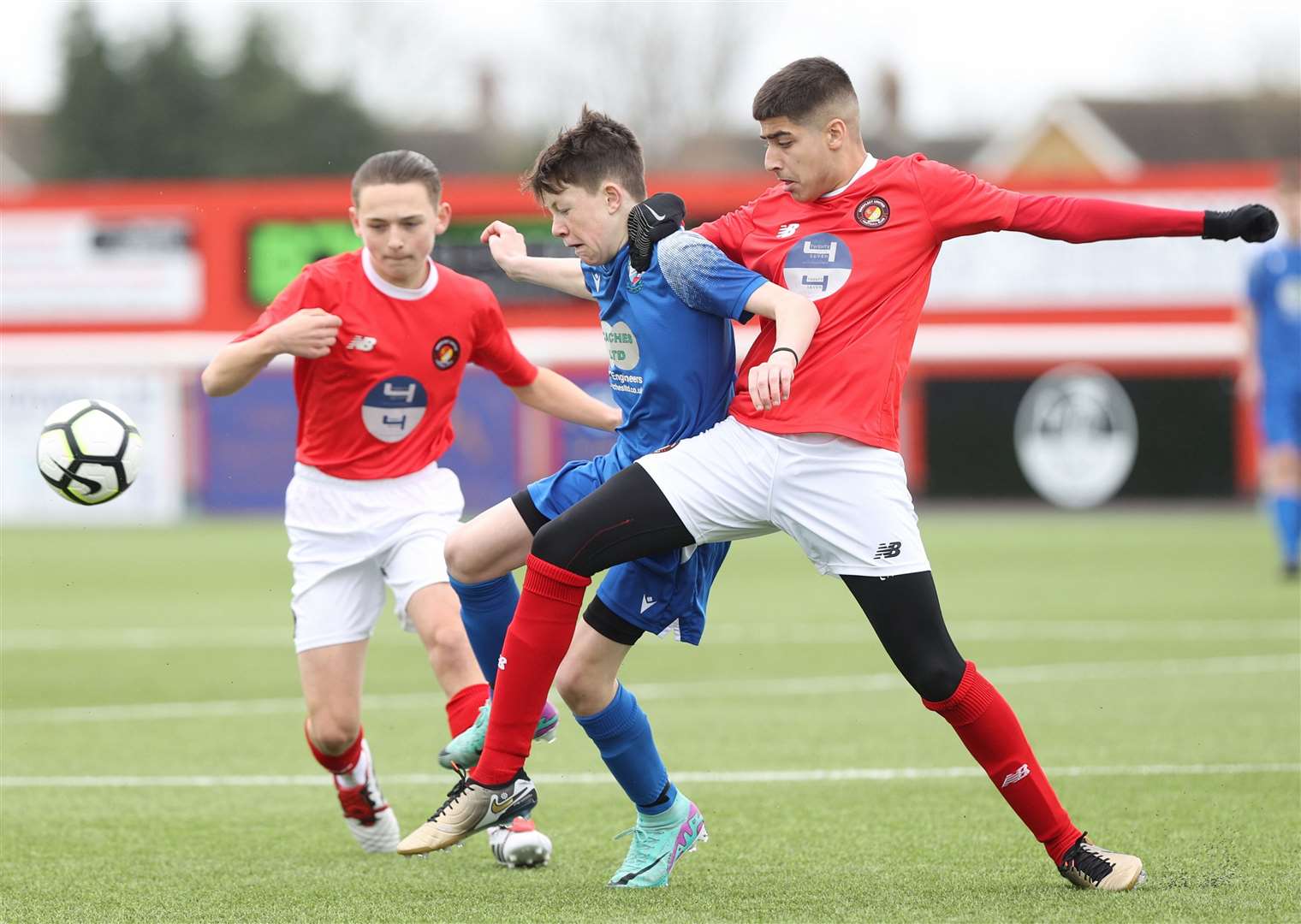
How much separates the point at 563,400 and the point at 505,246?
0.59 m

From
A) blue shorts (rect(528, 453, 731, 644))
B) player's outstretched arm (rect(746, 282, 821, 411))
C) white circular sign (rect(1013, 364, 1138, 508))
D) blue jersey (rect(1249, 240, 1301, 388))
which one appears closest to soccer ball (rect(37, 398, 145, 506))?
blue shorts (rect(528, 453, 731, 644))

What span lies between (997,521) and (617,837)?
1803cm

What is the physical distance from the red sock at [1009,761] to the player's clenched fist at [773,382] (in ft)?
3.11

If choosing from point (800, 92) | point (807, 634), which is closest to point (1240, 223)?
point (800, 92)

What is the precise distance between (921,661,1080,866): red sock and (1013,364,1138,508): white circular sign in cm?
2040

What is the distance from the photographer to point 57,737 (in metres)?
8.01

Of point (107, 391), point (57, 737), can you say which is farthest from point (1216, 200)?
point (57, 737)

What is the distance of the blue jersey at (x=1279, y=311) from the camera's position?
13.3m

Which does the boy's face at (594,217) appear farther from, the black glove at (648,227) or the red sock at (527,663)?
the red sock at (527,663)

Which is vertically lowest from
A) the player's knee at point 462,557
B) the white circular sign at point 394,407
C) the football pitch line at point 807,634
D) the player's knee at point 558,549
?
the football pitch line at point 807,634

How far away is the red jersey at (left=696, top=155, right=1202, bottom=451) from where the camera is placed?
15.3ft

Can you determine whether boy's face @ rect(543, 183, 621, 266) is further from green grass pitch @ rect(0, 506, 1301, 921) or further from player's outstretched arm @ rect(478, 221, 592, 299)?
green grass pitch @ rect(0, 506, 1301, 921)

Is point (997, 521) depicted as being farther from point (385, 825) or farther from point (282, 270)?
point (385, 825)

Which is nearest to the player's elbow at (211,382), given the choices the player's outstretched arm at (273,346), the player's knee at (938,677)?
the player's outstretched arm at (273,346)
